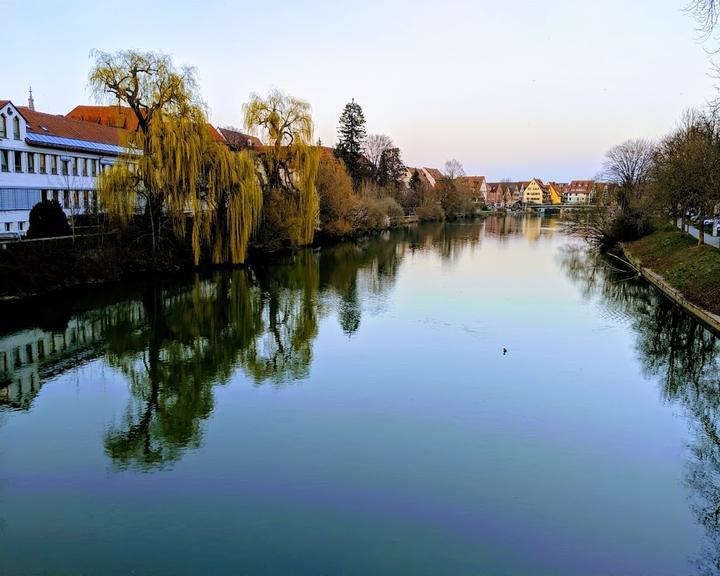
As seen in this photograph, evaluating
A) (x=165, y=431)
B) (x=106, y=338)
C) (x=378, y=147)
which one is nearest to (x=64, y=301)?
(x=106, y=338)

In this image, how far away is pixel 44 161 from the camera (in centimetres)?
2855

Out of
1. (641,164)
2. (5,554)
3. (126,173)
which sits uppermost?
(641,164)

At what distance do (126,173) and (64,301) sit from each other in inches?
252

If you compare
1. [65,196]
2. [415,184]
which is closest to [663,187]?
[65,196]

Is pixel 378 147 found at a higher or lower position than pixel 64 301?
higher

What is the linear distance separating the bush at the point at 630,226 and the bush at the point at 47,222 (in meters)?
33.3

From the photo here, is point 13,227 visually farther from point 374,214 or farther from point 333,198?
point 374,214

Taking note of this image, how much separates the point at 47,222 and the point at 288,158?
532 inches

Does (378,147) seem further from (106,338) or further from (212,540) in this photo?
(212,540)

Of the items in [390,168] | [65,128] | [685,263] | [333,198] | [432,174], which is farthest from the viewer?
[432,174]

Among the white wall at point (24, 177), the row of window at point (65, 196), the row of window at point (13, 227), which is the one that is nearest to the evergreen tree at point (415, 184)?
the row of window at point (65, 196)

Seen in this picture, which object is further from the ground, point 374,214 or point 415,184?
point 415,184

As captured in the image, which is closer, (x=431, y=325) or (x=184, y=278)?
(x=431, y=325)

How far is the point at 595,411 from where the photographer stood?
10.6 m
